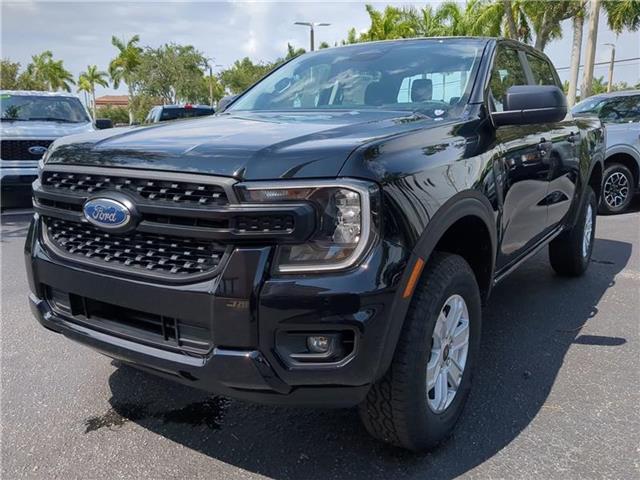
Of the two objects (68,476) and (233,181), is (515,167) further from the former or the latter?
(68,476)

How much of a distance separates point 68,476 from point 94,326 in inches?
24.3

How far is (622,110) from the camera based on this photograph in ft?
27.4

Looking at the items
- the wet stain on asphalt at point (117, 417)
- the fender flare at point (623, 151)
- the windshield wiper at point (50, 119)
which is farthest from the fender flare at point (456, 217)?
the windshield wiper at point (50, 119)

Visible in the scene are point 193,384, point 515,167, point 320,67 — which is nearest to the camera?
point 193,384

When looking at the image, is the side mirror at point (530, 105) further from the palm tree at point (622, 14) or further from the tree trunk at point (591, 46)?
the palm tree at point (622, 14)

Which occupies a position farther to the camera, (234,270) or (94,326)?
(94,326)

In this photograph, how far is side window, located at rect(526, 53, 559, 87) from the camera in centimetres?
429

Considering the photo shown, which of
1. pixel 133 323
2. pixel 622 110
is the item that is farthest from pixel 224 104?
pixel 622 110

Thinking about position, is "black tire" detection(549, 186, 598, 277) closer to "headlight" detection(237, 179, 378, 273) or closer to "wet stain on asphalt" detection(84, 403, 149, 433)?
"headlight" detection(237, 179, 378, 273)

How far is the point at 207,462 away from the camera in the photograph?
7.78ft

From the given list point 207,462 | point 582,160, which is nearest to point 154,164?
point 207,462

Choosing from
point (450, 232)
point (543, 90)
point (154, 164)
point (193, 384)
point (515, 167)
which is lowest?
point (193, 384)

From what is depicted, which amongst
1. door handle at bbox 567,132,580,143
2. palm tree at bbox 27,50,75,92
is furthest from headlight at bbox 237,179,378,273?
palm tree at bbox 27,50,75,92

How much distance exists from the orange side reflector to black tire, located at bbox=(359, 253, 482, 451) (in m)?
0.12
